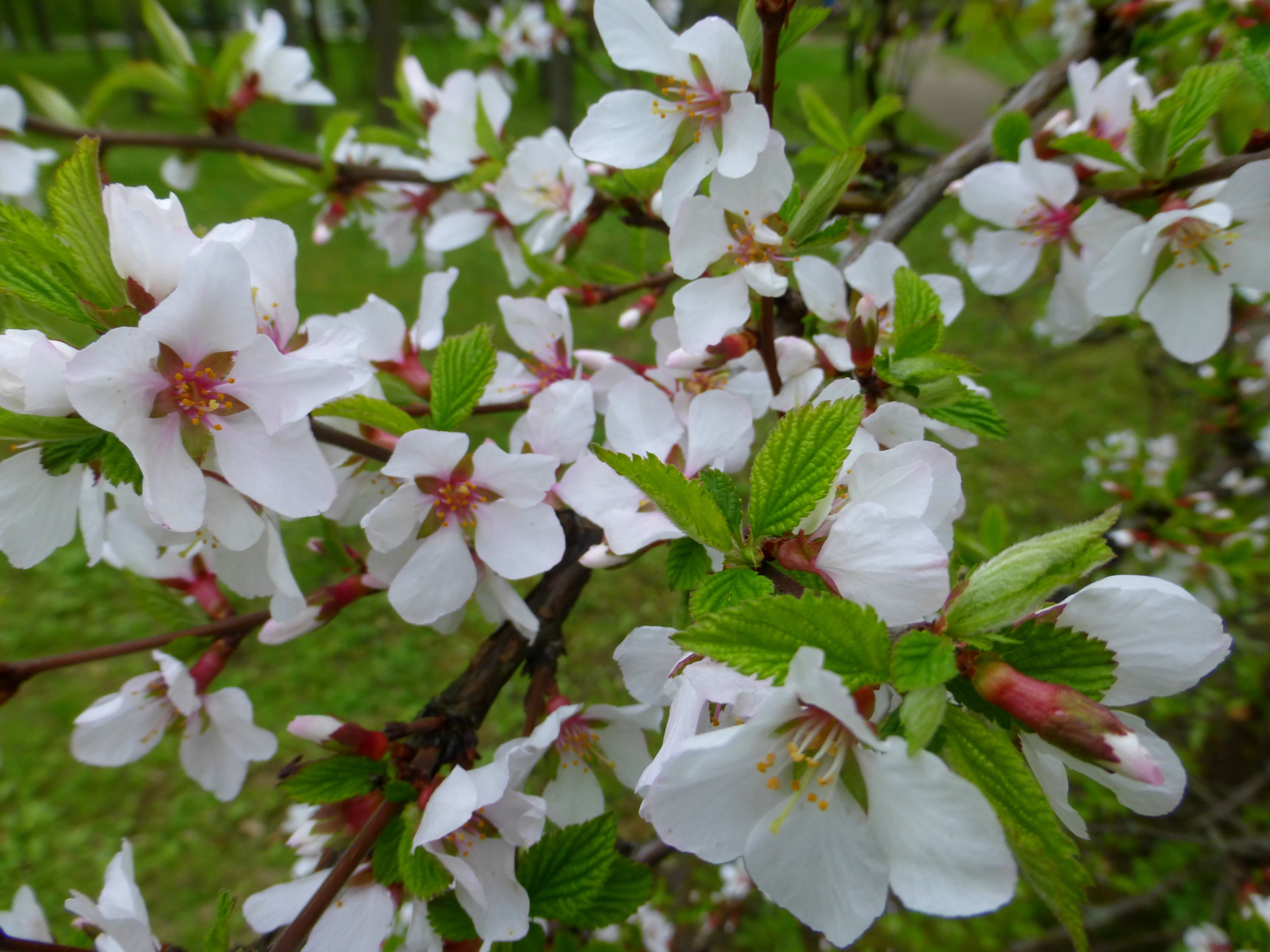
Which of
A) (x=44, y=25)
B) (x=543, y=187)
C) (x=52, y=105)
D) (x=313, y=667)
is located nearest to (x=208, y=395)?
(x=543, y=187)

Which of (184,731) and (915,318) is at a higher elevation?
(915,318)

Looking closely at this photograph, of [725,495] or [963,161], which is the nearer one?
[725,495]

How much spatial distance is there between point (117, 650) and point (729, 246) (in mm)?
1083

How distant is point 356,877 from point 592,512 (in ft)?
1.79

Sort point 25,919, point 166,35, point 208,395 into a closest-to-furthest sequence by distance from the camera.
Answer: point 208,395 → point 25,919 → point 166,35

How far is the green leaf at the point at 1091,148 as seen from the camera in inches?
41.9

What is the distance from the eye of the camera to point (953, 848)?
0.54 metres

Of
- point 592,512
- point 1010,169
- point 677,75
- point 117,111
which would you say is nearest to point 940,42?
point 1010,169

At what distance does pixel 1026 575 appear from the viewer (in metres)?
0.58

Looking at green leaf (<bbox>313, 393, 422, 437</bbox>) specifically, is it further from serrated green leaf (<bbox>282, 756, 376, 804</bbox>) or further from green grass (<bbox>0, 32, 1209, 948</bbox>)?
green grass (<bbox>0, 32, 1209, 948</bbox>)

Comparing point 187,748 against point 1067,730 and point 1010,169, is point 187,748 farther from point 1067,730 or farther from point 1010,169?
point 1010,169

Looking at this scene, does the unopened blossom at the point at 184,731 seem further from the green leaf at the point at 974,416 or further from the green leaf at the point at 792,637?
the green leaf at the point at 974,416

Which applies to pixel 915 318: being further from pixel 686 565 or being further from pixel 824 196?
pixel 686 565

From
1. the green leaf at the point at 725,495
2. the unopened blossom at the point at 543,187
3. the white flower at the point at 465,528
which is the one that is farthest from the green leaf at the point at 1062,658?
the unopened blossom at the point at 543,187
